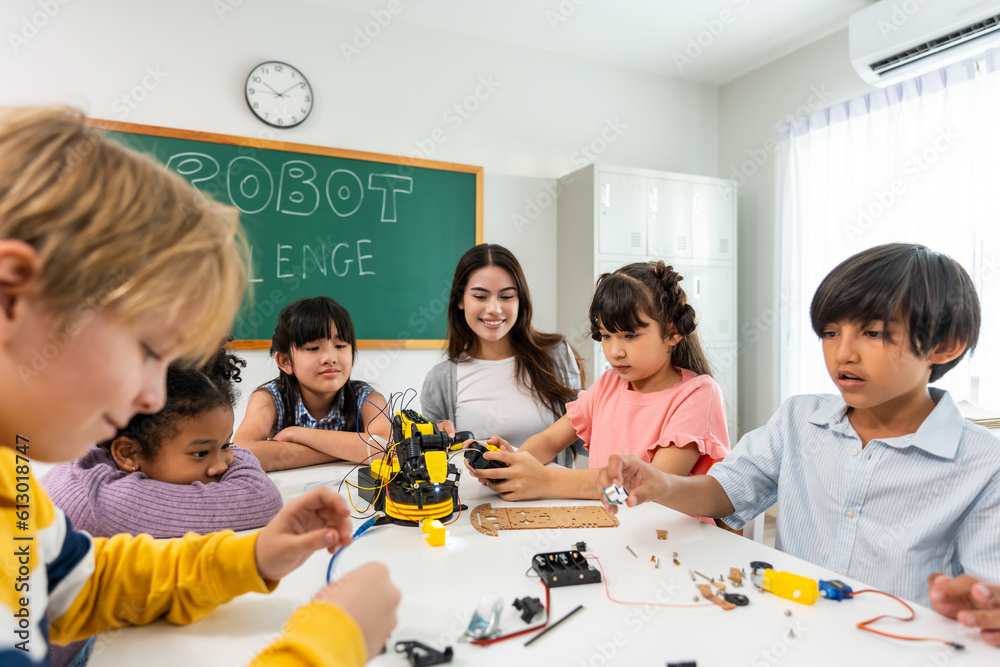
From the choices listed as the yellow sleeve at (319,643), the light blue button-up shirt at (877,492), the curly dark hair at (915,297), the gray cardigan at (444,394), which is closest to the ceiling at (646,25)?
the gray cardigan at (444,394)

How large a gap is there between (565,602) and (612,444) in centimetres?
94

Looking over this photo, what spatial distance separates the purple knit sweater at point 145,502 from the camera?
96cm

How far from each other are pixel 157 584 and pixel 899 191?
12.1ft

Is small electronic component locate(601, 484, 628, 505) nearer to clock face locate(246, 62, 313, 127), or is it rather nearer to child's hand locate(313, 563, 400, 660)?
child's hand locate(313, 563, 400, 660)

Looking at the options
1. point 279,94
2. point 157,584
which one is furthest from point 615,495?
point 279,94

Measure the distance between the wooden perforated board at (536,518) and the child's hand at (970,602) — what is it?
49 cm

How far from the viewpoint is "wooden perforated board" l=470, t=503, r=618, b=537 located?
3.56 feet

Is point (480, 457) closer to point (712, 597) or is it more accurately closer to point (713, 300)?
point (712, 597)

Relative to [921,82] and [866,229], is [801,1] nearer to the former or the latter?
[921,82]

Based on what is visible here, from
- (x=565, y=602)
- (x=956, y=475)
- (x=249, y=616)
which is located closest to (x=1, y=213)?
(x=249, y=616)

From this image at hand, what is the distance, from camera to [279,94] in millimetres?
3076

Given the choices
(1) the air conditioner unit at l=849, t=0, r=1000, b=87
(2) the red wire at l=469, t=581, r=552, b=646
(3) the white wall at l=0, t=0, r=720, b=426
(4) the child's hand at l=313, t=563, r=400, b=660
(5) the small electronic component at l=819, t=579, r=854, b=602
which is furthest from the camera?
(3) the white wall at l=0, t=0, r=720, b=426
